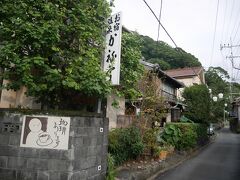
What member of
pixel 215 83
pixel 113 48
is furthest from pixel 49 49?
pixel 215 83

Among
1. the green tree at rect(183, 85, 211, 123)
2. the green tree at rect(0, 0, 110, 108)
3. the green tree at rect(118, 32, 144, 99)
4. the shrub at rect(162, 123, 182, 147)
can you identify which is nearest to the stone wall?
the green tree at rect(0, 0, 110, 108)

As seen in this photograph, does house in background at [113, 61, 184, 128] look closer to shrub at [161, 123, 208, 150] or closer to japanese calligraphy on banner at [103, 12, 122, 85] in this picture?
shrub at [161, 123, 208, 150]

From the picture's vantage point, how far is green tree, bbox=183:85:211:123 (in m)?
26.3

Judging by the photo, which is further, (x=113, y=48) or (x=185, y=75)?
(x=185, y=75)

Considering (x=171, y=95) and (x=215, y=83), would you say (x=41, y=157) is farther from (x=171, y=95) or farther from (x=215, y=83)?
(x=215, y=83)

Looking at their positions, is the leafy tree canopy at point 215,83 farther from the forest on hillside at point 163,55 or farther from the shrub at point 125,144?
the shrub at point 125,144

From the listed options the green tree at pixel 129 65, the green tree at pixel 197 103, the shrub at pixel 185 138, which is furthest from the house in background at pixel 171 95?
the green tree at pixel 129 65

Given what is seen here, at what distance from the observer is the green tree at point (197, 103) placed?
26.3 m

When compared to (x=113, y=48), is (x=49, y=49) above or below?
below

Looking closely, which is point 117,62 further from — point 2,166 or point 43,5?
point 2,166

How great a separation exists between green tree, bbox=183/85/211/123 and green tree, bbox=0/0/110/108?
67.2 ft

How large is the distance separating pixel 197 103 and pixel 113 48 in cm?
1998

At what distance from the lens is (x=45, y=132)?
6719 mm

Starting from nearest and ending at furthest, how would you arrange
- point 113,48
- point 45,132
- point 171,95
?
point 45,132, point 113,48, point 171,95
